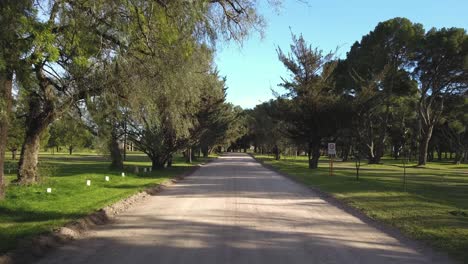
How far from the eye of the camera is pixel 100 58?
1130cm

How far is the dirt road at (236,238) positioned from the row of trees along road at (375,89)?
2730cm

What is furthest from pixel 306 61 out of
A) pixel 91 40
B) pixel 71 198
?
pixel 91 40

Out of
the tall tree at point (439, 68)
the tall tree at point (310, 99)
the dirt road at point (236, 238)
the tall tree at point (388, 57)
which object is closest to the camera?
the dirt road at point (236, 238)

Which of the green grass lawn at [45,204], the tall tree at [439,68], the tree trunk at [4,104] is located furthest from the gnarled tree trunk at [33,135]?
the tall tree at [439,68]

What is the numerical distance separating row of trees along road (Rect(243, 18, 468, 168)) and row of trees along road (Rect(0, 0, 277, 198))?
20348 millimetres

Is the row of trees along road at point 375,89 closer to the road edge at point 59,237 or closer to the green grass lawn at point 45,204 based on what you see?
the green grass lawn at point 45,204

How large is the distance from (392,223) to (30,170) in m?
12.7

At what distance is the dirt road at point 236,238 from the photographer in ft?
24.6

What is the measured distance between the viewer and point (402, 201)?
16109 millimetres

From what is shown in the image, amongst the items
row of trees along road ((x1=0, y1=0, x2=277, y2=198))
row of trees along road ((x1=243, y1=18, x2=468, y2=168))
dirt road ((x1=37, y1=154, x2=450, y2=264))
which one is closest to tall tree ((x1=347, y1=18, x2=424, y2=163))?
row of trees along road ((x1=243, y1=18, x2=468, y2=168))

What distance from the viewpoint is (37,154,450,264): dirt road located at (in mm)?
7484

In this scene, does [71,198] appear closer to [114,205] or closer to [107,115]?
[114,205]

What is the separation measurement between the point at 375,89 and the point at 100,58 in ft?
140

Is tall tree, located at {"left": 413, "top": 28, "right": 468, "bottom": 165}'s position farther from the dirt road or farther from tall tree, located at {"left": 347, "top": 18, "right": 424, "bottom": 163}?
the dirt road
